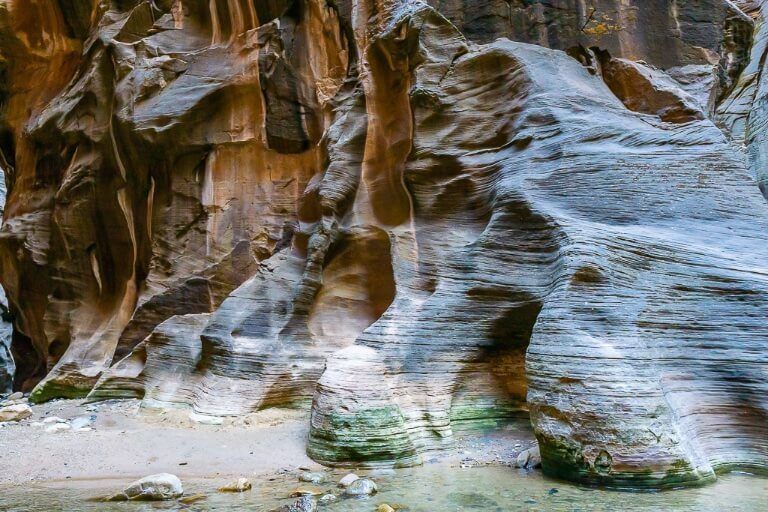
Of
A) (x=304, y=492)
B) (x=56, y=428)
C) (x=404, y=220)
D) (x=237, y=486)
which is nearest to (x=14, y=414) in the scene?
(x=56, y=428)

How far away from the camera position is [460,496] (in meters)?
4.26

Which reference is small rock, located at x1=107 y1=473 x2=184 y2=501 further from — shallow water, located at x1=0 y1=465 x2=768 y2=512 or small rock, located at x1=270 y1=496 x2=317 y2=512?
small rock, located at x1=270 y1=496 x2=317 y2=512

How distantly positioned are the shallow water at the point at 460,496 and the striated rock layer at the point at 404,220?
0.69 ft

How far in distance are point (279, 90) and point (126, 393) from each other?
6.53m

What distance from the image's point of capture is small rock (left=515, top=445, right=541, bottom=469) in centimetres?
499

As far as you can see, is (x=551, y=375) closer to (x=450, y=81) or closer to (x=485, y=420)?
(x=485, y=420)

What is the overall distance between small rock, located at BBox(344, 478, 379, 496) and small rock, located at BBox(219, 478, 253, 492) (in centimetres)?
79

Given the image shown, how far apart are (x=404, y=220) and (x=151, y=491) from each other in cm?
480

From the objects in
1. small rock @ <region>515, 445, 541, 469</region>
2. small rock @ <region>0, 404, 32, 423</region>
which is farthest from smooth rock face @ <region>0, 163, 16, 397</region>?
small rock @ <region>515, 445, 541, 469</region>

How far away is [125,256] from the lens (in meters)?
13.7

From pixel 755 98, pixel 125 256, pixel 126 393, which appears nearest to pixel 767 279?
pixel 126 393

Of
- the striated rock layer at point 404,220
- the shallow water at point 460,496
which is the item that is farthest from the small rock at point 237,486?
the striated rock layer at point 404,220

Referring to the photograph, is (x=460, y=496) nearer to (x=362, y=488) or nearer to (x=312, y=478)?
(x=362, y=488)

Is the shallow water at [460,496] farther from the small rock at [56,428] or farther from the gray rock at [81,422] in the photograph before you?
the gray rock at [81,422]
